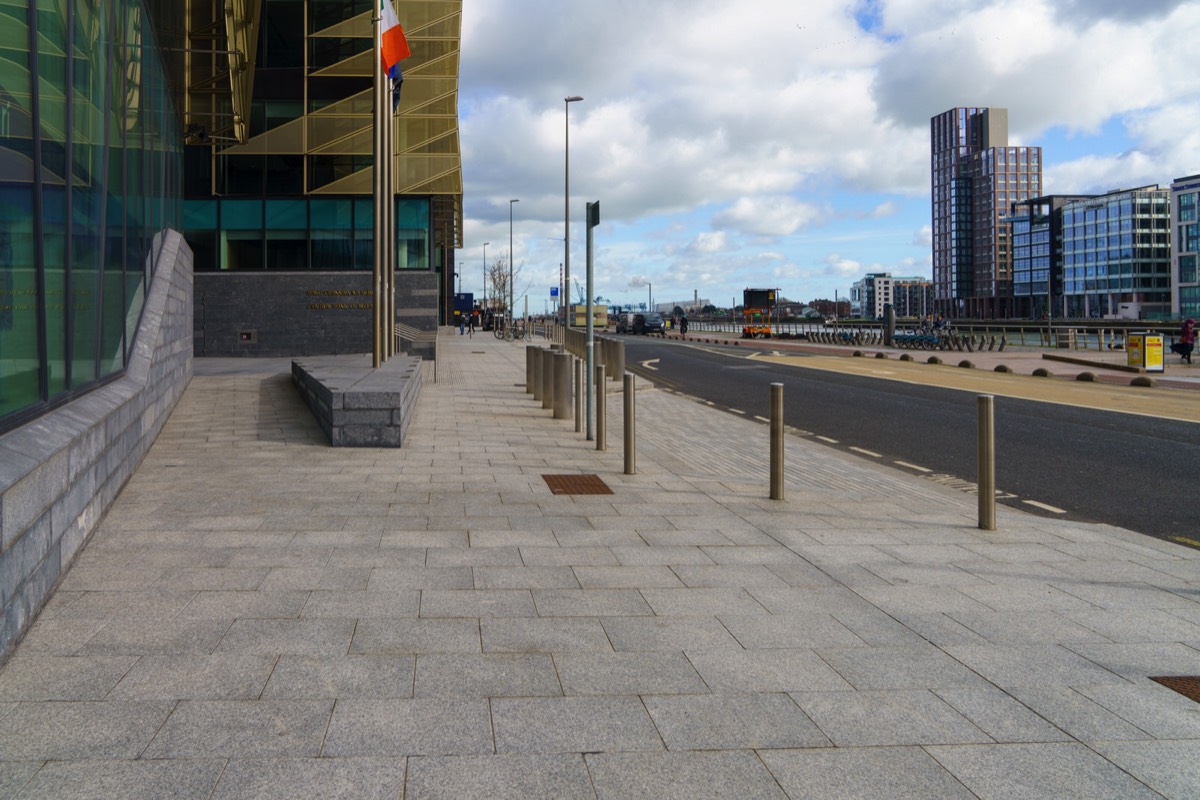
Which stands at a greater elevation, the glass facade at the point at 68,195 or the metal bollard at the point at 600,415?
the glass facade at the point at 68,195

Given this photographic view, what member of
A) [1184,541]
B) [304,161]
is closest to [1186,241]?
[304,161]

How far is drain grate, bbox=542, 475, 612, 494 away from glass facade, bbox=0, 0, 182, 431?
12.9 ft

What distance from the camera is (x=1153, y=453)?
1282cm

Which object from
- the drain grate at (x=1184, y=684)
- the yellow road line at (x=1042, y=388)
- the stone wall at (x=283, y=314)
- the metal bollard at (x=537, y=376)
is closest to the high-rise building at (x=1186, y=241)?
the yellow road line at (x=1042, y=388)

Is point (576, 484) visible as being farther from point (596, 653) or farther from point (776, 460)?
point (596, 653)

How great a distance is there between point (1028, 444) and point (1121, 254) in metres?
140

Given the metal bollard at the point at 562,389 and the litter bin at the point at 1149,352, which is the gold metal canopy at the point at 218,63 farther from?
the litter bin at the point at 1149,352

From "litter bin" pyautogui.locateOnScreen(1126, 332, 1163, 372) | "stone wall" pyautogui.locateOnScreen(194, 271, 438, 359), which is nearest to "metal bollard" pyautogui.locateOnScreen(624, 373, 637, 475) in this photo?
"stone wall" pyautogui.locateOnScreen(194, 271, 438, 359)

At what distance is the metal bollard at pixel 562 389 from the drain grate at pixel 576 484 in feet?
19.3

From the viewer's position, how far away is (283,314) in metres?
33.9

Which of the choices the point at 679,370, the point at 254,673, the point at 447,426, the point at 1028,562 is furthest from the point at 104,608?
the point at 679,370

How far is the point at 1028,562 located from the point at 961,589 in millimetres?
1036

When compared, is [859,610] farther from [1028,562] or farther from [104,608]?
[104,608]

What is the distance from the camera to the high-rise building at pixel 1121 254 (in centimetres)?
13338
